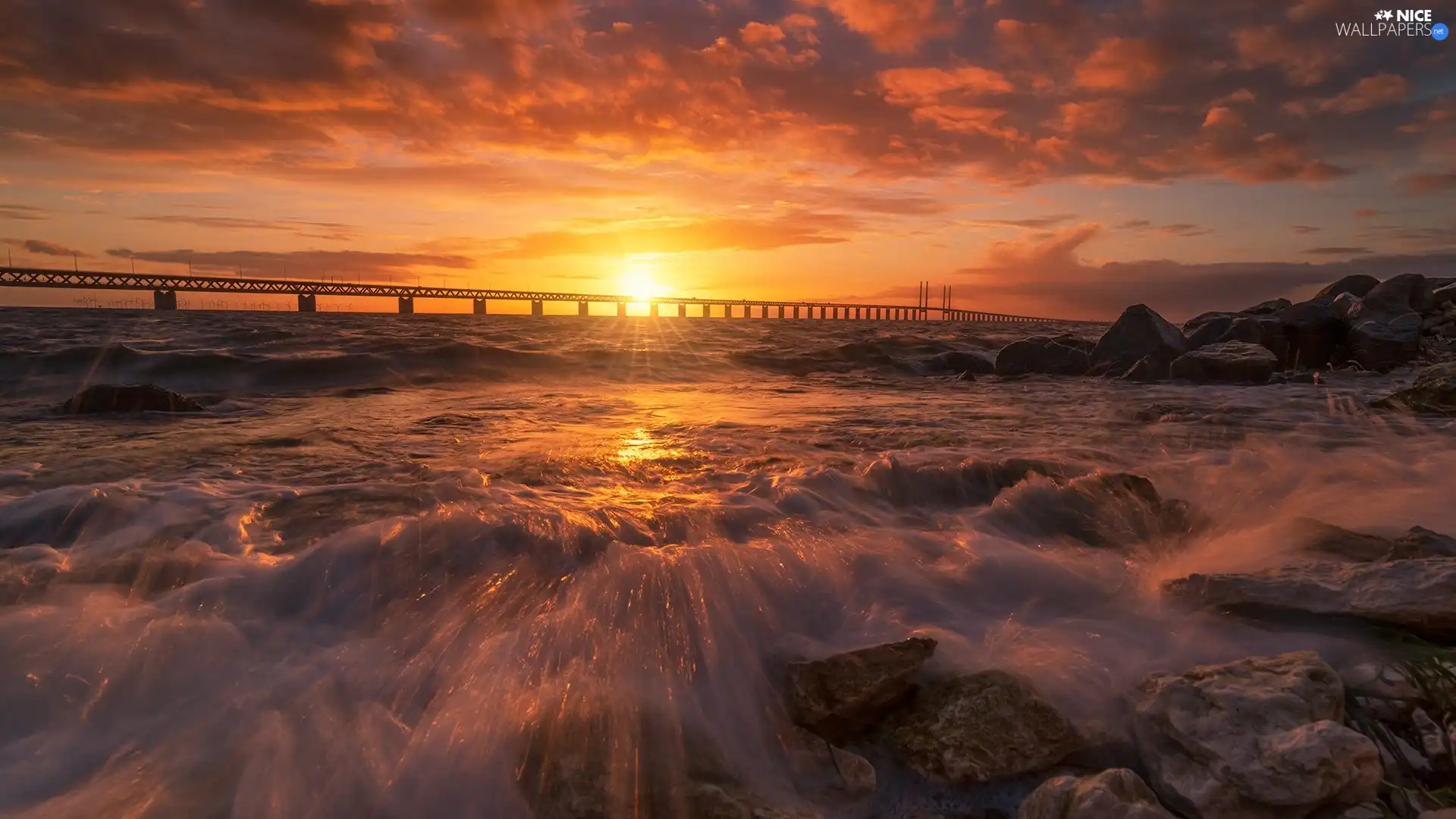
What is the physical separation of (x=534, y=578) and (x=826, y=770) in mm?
1751

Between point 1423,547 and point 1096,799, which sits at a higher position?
point 1423,547

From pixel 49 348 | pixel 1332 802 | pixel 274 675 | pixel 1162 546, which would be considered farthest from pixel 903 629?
pixel 49 348

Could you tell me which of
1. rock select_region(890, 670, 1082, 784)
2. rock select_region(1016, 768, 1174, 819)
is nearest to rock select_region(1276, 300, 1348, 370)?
rock select_region(890, 670, 1082, 784)

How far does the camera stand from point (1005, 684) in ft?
7.60

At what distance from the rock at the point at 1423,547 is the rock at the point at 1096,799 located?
229 centimetres

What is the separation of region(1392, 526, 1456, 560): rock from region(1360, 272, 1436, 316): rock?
54.0 feet

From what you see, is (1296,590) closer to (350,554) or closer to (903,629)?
(903,629)

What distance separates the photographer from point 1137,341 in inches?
573

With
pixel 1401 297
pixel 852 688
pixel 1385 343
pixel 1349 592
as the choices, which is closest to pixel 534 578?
pixel 852 688

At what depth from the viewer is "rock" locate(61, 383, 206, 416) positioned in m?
8.45

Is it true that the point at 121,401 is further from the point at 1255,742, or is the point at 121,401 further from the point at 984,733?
the point at 1255,742

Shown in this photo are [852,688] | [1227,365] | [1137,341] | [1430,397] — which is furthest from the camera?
[1137,341]

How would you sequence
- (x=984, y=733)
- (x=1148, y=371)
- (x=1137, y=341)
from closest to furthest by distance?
(x=984, y=733), (x=1148, y=371), (x=1137, y=341)

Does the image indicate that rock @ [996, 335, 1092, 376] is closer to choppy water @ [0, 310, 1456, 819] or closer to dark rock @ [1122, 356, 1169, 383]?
dark rock @ [1122, 356, 1169, 383]
